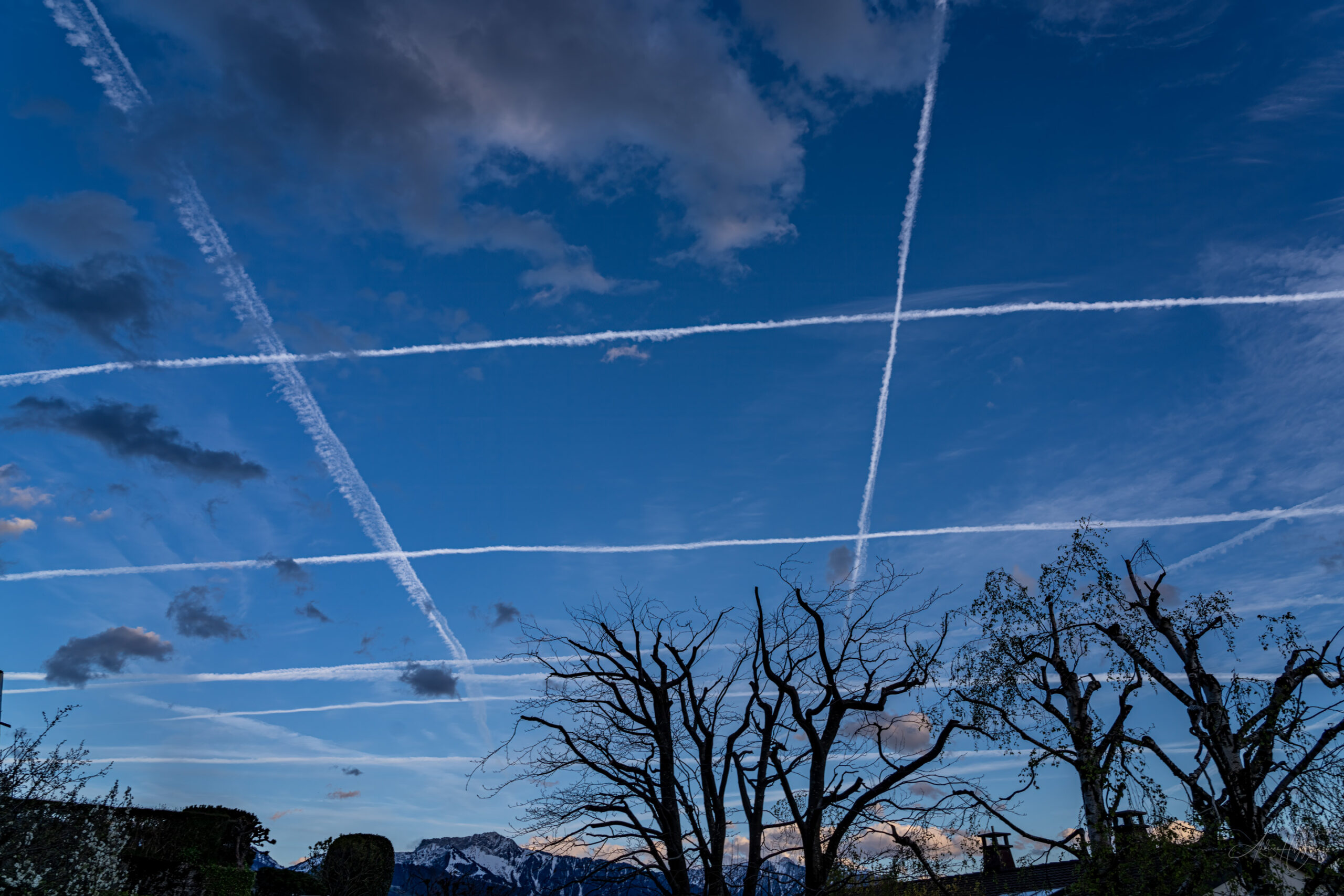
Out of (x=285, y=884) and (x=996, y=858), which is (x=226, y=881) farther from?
(x=996, y=858)

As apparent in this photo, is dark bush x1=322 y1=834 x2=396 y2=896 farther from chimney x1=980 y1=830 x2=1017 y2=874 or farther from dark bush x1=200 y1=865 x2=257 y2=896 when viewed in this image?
chimney x1=980 y1=830 x2=1017 y2=874

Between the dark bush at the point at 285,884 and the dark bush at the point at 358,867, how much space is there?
920 mm

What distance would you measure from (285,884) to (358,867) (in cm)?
441

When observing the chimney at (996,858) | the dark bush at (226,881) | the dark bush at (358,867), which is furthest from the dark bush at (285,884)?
the chimney at (996,858)

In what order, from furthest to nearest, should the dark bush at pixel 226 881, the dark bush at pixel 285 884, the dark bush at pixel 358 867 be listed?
the dark bush at pixel 358 867 → the dark bush at pixel 285 884 → the dark bush at pixel 226 881

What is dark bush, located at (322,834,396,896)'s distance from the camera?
3922 centimetres

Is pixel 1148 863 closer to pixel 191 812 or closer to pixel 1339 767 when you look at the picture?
pixel 1339 767

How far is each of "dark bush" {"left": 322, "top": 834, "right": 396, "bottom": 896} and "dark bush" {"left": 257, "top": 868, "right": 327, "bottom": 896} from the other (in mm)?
920

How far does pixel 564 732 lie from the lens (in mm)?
19312

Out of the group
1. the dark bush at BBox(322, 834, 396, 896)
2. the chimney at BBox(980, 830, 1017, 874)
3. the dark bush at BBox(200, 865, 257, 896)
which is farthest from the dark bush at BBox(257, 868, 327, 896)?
the chimney at BBox(980, 830, 1017, 874)

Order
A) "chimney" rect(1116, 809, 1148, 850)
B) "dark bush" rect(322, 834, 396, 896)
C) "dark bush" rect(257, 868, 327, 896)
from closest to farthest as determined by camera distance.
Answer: "chimney" rect(1116, 809, 1148, 850)
"dark bush" rect(257, 868, 327, 896)
"dark bush" rect(322, 834, 396, 896)

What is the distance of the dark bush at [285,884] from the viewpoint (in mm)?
35812

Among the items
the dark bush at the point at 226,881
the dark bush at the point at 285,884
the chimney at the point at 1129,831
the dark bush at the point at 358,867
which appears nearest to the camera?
the chimney at the point at 1129,831

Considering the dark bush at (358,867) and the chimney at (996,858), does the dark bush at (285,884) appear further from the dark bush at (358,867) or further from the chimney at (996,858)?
the chimney at (996,858)
